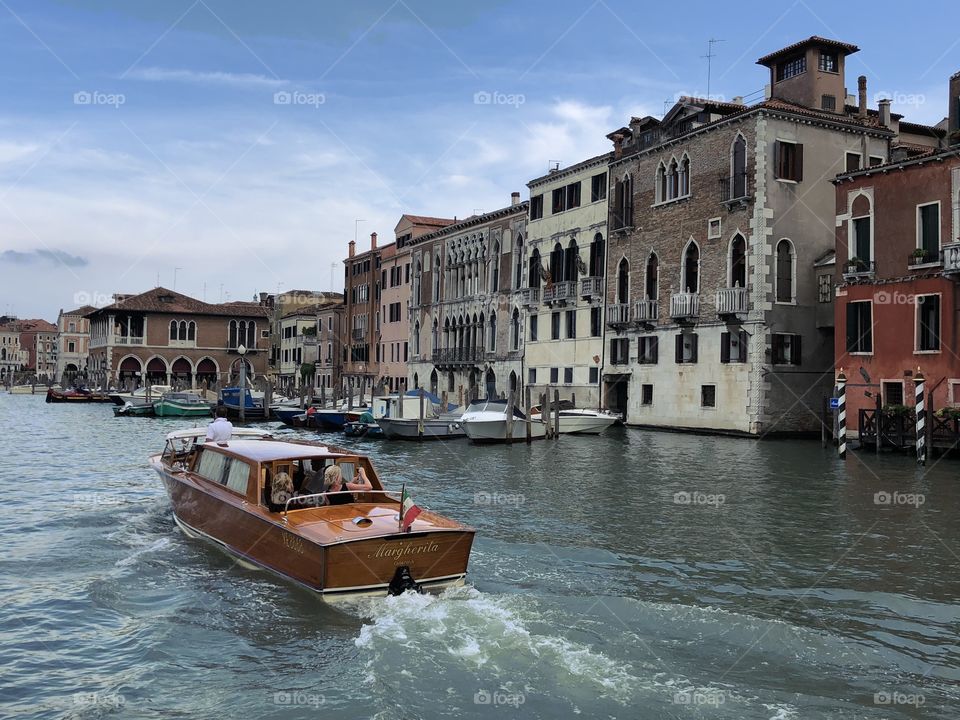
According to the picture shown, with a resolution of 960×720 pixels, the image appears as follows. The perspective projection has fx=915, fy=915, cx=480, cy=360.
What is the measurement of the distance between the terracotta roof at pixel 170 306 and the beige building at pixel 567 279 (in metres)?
41.1

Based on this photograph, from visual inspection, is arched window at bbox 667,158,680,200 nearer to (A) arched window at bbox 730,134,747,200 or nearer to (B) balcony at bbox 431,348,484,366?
(A) arched window at bbox 730,134,747,200

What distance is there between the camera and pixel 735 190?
32312 millimetres

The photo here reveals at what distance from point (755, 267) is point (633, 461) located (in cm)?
1076

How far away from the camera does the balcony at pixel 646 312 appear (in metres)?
36.3

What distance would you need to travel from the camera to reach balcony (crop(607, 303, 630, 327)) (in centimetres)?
3781

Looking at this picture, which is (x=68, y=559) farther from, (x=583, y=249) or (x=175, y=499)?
Result: (x=583, y=249)

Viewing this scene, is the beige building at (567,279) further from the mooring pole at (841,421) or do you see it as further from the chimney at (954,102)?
the mooring pole at (841,421)

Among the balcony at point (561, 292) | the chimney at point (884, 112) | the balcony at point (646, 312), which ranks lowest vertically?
the balcony at point (646, 312)

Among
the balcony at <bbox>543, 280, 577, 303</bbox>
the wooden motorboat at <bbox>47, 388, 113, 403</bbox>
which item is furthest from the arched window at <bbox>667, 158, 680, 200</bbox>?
the wooden motorboat at <bbox>47, 388, 113, 403</bbox>

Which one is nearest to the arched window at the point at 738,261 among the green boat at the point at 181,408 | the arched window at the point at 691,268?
the arched window at the point at 691,268

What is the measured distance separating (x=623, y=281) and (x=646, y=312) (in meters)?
2.67

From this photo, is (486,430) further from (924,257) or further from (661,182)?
(924,257)

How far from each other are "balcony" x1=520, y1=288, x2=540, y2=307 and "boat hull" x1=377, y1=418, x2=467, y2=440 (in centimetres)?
1355

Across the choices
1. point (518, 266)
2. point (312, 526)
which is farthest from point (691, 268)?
point (312, 526)
